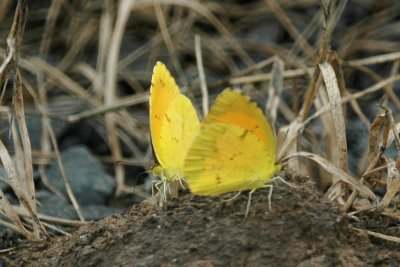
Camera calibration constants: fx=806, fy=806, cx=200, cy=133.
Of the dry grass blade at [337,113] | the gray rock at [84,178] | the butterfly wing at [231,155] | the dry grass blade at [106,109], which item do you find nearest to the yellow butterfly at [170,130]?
the butterfly wing at [231,155]

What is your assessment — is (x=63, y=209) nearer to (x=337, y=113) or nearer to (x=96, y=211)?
(x=96, y=211)

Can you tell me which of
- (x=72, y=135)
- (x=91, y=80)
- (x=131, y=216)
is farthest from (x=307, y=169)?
(x=91, y=80)

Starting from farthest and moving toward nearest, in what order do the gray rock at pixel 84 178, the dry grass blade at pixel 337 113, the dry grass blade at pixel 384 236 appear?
the gray rock at pixel 84 178 → the dry grass blade at pixel 337 113 → the dry grass blade at pixel 384 236

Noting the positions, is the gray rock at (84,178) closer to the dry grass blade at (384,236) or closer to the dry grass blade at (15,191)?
the dry grass blade at (15,191)

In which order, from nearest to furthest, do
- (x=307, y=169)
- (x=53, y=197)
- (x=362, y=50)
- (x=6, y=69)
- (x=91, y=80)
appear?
(x=6, y=69)
(x=307, y=169)
(x=53, y=197)
(x=91, y=80)
(x=362, y=50)

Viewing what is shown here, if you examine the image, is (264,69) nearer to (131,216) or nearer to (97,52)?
(97,52)

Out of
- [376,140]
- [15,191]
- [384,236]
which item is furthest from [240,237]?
[15,191]

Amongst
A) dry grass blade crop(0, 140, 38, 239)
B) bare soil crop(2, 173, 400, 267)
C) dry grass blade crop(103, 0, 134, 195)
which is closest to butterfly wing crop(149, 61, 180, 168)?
bare soil crop(2, 173, 400, 267)
